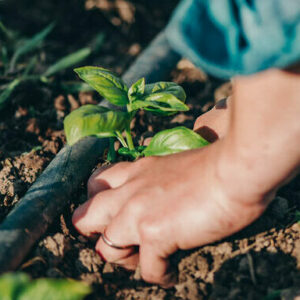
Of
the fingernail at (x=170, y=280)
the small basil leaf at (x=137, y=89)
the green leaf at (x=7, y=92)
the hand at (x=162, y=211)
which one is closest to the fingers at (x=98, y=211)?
the hand at (x=162, y=211)

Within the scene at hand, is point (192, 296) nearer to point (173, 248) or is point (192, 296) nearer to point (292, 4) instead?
point (173, 248)

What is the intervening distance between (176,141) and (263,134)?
0.49 m

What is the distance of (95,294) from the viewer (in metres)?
1.41

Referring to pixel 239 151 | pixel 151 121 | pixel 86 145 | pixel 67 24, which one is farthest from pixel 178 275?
pixel 67 24

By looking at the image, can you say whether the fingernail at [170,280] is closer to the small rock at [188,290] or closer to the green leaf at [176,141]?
the small rock at [188,290]

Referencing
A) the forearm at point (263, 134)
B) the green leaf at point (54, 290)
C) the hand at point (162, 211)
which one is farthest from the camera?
the hand at point (162, 211)

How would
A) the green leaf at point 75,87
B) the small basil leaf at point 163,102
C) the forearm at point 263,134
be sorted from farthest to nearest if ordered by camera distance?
the green leaf at point 75,87
the small basil leaf at point 163,102
the forearm at point 263,134

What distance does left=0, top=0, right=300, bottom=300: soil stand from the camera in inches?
57.5

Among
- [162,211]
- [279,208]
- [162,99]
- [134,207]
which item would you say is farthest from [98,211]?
[279,208]

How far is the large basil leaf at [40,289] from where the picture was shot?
96 cm

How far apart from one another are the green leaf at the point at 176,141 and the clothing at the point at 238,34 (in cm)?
48

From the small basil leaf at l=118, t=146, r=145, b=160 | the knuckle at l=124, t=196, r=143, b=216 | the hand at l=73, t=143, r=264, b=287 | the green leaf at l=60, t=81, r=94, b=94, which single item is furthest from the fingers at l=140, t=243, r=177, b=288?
the green leaf at l=60, t=81, r=94, b=94

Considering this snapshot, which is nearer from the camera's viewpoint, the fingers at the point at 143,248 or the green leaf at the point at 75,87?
the fingers at the point at 143,248

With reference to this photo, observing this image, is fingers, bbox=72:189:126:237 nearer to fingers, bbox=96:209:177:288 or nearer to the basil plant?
fingers, bbox=96:209:177:288
